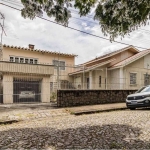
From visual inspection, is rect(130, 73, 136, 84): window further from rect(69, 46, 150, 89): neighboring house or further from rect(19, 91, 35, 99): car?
rect(19, 91, 35, 99): car

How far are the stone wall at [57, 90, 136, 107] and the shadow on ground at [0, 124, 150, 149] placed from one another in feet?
24.3

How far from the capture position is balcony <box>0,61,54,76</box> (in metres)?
16.6

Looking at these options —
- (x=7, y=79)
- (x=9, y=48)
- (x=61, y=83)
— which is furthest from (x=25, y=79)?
(x=9, y=48)

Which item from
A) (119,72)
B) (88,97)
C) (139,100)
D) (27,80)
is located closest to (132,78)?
(119,72)

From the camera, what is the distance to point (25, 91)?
1538cm

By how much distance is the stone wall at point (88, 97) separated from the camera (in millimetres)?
14895

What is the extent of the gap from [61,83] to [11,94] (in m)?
3.84

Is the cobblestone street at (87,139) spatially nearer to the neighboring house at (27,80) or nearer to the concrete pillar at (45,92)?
the neighboring house at (27,80)

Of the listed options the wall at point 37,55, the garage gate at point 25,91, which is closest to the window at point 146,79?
the wall at point 37,55

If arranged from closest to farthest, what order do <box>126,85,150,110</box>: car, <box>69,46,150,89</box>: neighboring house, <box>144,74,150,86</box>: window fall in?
1. <box>126,85,150,110</box>: car
2. <box>69,46,150,89</box>: neighboring house
3. <box>144,74,150,86</box>: window

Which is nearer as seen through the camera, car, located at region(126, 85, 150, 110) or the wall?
car, located at region(126, 85, 150, 110)

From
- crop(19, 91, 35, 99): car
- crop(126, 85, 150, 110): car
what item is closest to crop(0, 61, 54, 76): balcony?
crop(19, 91, 35, 99): car

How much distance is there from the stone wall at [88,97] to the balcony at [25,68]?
12.8 ft

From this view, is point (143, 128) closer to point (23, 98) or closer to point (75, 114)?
point (75, 114)
